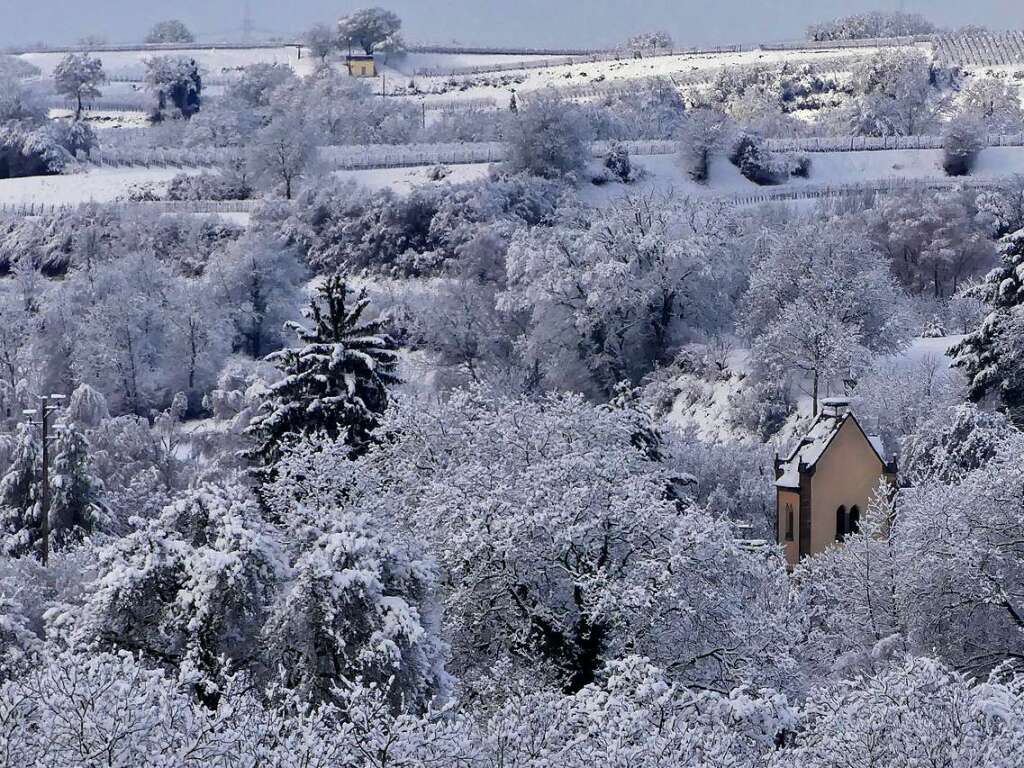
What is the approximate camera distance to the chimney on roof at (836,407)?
41.1 m

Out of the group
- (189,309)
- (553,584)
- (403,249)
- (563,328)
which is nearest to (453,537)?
(553,584)

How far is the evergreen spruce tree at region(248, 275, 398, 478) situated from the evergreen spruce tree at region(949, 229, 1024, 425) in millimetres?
14504

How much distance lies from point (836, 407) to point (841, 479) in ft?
5.30

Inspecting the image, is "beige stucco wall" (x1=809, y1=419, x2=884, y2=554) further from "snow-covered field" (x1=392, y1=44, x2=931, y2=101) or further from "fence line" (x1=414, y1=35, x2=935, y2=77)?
"fence line" (x1=414, y1=35, x2=935, y2=77)

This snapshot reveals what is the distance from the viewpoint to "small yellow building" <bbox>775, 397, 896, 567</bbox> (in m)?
40.0

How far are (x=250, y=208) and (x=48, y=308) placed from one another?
64.3 ft

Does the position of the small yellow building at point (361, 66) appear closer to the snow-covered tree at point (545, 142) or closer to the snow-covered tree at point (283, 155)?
the snow-covered tree at point (283, 155)

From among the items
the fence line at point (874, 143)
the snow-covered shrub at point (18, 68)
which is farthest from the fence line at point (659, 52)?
the fence line at point (874, 143)

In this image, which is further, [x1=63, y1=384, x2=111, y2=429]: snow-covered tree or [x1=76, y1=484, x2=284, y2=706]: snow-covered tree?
[x1=63, y1=384, x2=111, y2=429]: snow-covered tree

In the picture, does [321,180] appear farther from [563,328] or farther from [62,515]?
[62,515]

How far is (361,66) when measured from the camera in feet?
456

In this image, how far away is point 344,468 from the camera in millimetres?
28141

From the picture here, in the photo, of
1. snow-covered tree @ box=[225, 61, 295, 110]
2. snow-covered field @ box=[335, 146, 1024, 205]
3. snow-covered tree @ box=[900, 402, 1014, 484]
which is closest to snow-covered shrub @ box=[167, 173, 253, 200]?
snow-covered field @ box=[335, 146, 1024, 205]

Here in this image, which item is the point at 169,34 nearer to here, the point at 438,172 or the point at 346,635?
the point at 438,172
